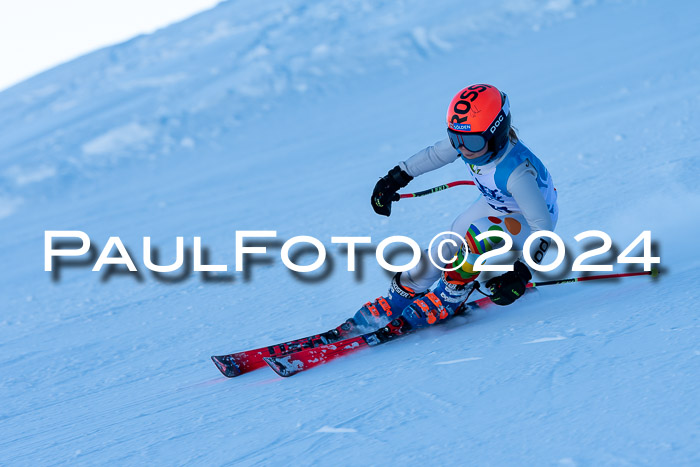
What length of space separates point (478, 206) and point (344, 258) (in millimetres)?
2011

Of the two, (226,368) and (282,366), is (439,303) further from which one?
(226,368)

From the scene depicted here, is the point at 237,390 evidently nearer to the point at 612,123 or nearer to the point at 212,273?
the point at 212,273

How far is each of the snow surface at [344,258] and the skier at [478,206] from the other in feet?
0.68

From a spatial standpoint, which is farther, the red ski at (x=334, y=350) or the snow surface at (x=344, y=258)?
the red ski at (x=334, y=350)

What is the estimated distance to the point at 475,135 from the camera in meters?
3.20

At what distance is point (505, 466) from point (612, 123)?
6648mm

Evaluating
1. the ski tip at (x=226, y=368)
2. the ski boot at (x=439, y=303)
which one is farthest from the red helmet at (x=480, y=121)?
the ski tip at (x=226, y=368)

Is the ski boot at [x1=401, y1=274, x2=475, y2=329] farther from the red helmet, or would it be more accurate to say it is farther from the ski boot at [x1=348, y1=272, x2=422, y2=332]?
the red helmet

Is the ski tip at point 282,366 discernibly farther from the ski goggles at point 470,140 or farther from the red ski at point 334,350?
the ski goggles at point 470,140

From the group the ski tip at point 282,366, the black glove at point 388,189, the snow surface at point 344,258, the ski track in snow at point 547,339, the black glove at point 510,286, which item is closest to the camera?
the snow surface at point 344,258

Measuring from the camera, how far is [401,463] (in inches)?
83.5

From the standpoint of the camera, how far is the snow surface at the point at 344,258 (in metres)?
2.37

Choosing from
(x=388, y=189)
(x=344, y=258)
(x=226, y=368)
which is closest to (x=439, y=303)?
(x=388, y=189)

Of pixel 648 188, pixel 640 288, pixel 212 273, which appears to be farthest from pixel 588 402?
pixel 212 273
